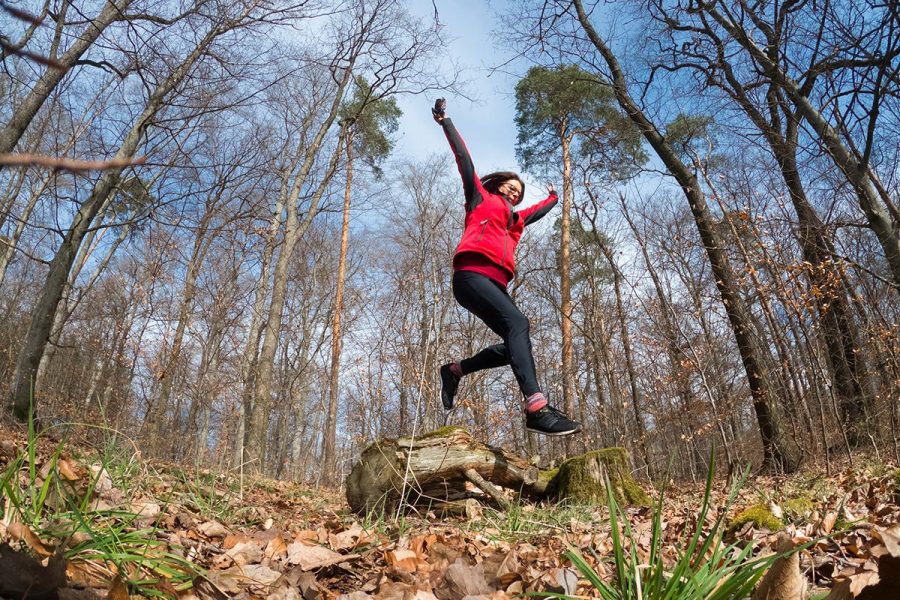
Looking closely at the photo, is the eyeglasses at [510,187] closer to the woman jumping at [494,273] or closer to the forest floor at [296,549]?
the woman jumping at [494,273]

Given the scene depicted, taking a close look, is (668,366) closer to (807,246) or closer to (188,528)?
(807,246)

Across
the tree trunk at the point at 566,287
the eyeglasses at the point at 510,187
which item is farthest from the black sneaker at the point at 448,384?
the tree trunk at the point at 566,287

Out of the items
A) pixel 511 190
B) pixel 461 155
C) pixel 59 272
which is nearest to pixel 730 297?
pixel 511 190

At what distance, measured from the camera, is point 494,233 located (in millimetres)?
3697

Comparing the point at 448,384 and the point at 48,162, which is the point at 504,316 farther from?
the point at 48,162

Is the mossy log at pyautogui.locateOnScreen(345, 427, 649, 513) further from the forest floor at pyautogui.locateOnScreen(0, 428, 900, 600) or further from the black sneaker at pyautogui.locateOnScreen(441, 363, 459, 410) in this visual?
the forest floor at pyautogui.locateOnScreen(0, 428, 900, 600)

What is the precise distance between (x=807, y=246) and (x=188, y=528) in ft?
24.5

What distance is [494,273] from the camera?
369cm

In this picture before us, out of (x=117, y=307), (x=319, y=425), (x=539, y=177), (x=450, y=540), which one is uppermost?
(x=539, y=177)

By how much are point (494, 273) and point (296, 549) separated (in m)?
2.28

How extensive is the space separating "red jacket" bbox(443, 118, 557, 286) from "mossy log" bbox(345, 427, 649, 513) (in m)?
1.49

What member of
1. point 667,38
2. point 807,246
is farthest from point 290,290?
point 807,246

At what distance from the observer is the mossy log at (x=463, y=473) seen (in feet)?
14.1

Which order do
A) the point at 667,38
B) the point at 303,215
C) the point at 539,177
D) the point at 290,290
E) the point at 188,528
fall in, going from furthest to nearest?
1. the point at 290,290
2. the point at 539,177
3. the point at 303,215
4. the point at 667,38
5. the point at 188,528
